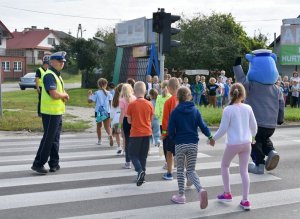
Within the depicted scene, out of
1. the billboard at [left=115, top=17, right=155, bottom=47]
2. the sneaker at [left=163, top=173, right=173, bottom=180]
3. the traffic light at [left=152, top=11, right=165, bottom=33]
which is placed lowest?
the sneaker at [left=163, top=173, right=173, bottom=180]

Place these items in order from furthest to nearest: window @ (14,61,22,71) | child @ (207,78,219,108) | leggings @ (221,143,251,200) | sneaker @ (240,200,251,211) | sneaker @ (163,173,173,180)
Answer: window @ (14,61,22,71), child @ (207,78,219,108), sneaker @ (163,173,173,180), leggings @ (221,143,251,200), sneaker @ (240,200,251,211)

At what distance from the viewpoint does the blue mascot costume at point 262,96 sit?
831 cm

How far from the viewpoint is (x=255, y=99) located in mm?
8344

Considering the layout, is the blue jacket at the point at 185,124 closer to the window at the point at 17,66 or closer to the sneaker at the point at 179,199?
the sneaker at the point at 179,199

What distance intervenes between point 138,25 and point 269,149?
22264mm

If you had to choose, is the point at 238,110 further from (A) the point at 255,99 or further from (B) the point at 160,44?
(B) the point at 160,44

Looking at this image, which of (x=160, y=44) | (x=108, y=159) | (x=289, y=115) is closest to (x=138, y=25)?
(x=289, y=115)

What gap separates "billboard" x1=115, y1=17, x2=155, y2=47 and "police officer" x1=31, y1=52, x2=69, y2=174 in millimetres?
20922

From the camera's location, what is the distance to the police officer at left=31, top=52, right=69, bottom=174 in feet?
26.2

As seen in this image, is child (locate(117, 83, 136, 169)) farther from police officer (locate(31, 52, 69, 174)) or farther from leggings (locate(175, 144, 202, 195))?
leggings (locate(175, 144, 202, 195))

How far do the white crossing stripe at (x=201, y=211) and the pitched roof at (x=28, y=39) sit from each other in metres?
79.9

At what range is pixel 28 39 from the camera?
85.5 m

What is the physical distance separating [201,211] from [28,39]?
83595 mm

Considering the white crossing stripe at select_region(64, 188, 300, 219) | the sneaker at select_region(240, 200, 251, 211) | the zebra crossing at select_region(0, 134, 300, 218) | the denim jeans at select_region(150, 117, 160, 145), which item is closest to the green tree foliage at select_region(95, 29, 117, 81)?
the denim jeans at select_region(150, 117, 160, 145)
